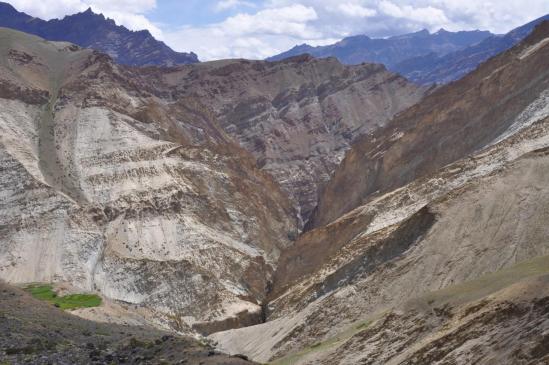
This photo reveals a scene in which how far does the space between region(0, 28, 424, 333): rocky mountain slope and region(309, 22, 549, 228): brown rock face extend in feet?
43.3

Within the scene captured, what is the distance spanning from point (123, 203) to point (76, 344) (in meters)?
55.9

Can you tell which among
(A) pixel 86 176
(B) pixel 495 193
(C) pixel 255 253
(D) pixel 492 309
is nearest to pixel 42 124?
(A) pixel 86 176

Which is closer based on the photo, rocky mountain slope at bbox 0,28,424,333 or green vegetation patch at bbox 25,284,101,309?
green vegetation patch at bbox 25,284,101,309

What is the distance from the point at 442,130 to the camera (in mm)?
93750

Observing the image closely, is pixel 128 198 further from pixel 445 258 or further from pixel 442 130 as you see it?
pixel 445 258

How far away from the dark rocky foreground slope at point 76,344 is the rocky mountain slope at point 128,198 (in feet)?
54.9

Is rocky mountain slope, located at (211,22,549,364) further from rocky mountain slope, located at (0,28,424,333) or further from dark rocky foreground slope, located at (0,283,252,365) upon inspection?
rocky mountain slope, located at (0,28,424,333)

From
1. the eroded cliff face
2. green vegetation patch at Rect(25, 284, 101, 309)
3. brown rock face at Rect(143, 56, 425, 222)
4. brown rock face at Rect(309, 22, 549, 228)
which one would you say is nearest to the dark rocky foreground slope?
green vegetation patch at Rect(25, 284, 101, 309)

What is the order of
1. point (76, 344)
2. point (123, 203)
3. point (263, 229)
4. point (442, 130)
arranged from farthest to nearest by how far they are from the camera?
1. point (263, 229)
2. point (442, 130)
3. point (123, 203)
4. point (76, 344)

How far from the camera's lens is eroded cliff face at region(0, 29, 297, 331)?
73.4 m

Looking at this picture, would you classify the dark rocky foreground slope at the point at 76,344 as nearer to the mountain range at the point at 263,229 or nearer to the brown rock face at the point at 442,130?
the mountain range at the point at 263,229

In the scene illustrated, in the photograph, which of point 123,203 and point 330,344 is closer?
point 330,344

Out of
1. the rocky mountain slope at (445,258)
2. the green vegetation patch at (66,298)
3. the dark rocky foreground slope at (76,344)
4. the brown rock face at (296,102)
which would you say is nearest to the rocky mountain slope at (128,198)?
the green vegetation patch at (66,298)

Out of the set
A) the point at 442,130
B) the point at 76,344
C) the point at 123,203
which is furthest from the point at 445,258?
the point at 442,130
